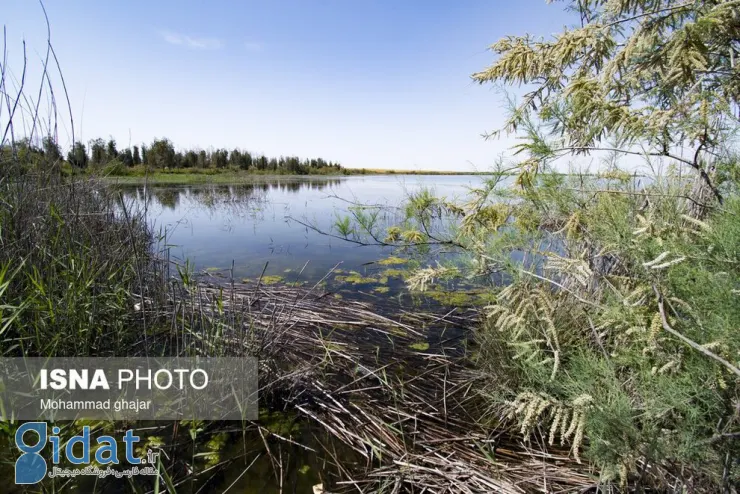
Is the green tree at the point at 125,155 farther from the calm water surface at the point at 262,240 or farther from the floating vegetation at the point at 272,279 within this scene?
the floating vegetation at the point at 272,279

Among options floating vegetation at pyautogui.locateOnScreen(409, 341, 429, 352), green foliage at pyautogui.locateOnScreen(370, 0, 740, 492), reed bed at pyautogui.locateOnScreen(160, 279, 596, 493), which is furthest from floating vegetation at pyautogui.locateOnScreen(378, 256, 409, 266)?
green foliage at pyautogui.locateOnScreen(370, 0, 740, 492)

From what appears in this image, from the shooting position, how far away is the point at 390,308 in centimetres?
458

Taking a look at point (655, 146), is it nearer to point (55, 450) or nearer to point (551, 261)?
point (551, 261)

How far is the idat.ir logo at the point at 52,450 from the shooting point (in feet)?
5.41

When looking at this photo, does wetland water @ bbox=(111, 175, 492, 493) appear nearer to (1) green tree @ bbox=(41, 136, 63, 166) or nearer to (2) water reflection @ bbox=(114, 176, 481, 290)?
(2) water reflection @ bbox=(114, 176, 481, 290)

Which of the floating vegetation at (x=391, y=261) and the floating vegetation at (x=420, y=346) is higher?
the floating vegetation at (x=391, y=261)

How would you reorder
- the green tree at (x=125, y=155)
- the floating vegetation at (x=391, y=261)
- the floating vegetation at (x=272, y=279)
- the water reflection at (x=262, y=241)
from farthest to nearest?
the floating vegetation at (x=391, y=261) < the water reflection at (x=262, y=241) < the floating vegetation at (x=272, y=279) < the green tree at (x=125, y=155)

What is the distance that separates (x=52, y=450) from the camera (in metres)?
1.71

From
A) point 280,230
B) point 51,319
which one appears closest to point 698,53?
point 51,319

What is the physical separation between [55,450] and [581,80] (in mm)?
3801

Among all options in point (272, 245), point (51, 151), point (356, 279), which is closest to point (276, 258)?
point (272, 245)

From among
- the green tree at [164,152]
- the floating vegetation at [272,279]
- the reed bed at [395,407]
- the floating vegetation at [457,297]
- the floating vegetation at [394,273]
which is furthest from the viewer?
the green tree at [164,152]

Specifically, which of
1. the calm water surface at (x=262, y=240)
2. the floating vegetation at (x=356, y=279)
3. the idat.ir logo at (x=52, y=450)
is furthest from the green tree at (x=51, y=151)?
the floating vegetation at (x=356, y=279)

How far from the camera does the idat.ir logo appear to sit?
1.65 metres
